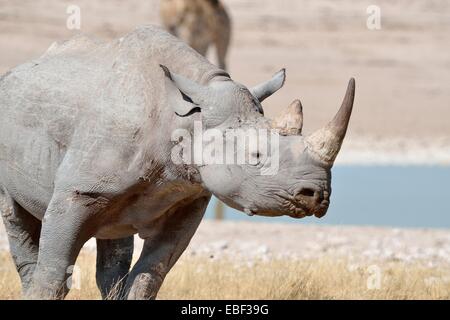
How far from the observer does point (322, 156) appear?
6352mm

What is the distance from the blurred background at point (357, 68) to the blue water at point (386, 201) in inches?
0.6

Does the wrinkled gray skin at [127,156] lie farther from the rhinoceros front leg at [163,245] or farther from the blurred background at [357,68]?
the blurred background at [357,68]

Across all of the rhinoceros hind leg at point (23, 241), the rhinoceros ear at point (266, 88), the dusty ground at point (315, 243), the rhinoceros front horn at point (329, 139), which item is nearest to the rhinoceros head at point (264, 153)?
the rhinoceros front horn at point (329, 139)

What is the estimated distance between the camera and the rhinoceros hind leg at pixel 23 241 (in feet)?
25.7

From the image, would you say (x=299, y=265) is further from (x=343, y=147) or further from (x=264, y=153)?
(x=343, y=147)

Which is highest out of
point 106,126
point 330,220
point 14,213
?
point 106,126

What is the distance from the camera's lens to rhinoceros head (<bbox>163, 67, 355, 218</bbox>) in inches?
250

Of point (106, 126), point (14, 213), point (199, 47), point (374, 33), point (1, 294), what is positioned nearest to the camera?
point (106, 126)

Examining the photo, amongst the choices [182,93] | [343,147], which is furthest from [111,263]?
[343,147]

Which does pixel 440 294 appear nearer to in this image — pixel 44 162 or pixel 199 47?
pixel 44 162

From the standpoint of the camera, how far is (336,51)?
→ 3159 cm

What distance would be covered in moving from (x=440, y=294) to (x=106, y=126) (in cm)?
319

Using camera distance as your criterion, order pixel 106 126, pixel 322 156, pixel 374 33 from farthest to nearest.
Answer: pixel 374 33, pixel 106 126, pixel 322 156

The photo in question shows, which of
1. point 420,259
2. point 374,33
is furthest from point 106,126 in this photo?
point 374,33
